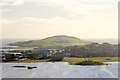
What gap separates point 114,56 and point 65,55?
5262 millimetres

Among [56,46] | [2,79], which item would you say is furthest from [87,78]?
[56,46]

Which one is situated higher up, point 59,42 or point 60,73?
point 59,42

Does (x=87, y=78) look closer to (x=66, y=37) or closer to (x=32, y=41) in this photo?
(x=66, y=37)

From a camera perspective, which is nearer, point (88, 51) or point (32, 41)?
point (88, 51)

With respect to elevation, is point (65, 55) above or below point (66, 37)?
below

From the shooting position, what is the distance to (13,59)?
62.3ft

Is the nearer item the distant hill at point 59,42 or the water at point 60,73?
the water at point 60,73

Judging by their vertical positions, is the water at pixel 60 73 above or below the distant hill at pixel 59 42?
below

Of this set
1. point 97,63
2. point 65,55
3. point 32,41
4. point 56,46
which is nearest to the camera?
point 97,63

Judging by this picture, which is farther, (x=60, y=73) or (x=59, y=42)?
(x=59, y=42)

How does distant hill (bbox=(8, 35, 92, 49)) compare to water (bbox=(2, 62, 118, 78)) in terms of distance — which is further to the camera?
distant hill (bbox=(8, 35, 92, 49))

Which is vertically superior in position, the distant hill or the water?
the distant hill

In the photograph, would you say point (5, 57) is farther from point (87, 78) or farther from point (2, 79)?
point (87, 78)

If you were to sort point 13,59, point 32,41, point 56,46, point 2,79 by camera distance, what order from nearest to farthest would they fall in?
point 2,79, point 13,59, point 56,46, point 32,41
